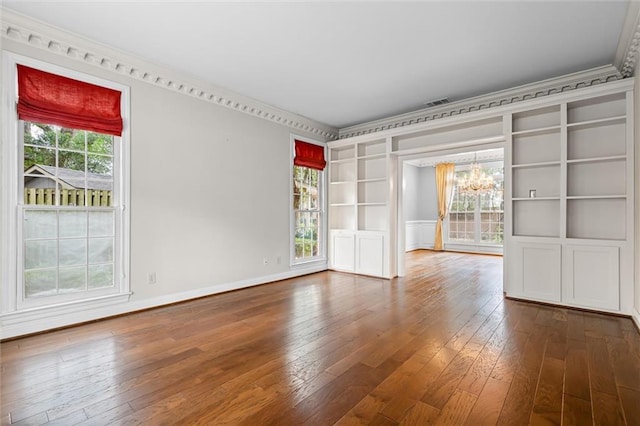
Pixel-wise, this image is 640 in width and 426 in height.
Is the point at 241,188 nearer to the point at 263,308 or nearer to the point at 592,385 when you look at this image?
the point at 263,308

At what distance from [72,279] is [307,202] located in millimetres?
3719

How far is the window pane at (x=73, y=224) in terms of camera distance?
3119mm

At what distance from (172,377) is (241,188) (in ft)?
9.80

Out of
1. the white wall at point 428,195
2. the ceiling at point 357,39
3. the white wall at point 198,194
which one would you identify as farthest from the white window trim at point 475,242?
the white wall at point 198,194

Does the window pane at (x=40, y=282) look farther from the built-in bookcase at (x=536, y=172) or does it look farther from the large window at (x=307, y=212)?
the built-in bookcase at (x=536, y=172)

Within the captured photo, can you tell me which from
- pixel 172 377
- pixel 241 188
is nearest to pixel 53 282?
pixel 172 377

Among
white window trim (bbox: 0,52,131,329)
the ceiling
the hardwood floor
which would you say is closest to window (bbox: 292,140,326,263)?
the ceiling

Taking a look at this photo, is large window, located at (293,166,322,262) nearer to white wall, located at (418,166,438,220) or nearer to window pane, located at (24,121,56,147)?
window pane, located at (24,121,56,147)

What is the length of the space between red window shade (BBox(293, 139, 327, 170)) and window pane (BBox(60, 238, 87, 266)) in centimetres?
335

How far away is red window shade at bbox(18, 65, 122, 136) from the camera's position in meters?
2.88

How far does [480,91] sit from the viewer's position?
442cm

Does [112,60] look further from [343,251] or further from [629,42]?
[629,42]

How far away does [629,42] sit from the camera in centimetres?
296

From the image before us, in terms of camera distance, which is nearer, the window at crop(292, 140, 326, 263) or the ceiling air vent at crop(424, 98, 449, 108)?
the ceiling air vent at crop(424, 98, 449, 108)
